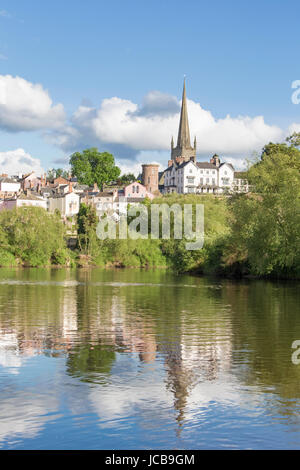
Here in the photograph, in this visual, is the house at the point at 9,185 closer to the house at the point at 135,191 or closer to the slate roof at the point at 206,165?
the house at the point at 135,191

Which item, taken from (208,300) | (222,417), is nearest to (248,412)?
(222,417)

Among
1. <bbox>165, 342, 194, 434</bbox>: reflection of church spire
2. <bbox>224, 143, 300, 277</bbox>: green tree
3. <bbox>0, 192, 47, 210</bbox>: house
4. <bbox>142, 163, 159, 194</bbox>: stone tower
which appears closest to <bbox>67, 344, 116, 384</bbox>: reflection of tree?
<bbox>165, 342, 194, 434</bbox>: reflection of church spire

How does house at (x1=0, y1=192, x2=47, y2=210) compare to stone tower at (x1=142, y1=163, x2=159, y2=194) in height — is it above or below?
below

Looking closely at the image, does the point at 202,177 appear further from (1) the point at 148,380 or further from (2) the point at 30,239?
(1) the point at 148,380

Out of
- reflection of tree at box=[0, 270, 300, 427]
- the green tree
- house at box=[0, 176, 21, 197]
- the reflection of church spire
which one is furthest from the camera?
house at box=[0, 176, 21, 197]

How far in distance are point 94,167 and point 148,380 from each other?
577ft

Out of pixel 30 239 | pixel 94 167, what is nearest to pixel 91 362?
pixel 30 239

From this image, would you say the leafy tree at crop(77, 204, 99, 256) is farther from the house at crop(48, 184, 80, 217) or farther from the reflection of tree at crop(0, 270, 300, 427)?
the reflection of tree at crop(0, 270, 300, 427)

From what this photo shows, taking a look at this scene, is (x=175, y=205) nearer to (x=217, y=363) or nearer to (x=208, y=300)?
(x=208, y=300)

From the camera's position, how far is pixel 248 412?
11422 millimetres

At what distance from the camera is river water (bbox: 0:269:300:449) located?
10.2 meters

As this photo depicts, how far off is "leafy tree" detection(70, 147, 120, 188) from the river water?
516 feet

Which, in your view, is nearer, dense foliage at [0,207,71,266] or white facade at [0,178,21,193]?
dense foliage at [0,207,71,266]
